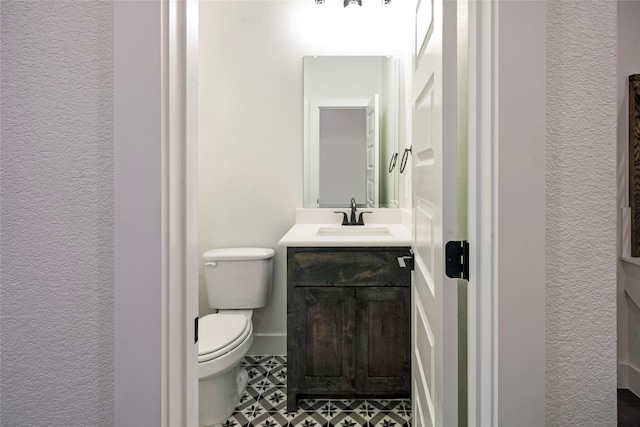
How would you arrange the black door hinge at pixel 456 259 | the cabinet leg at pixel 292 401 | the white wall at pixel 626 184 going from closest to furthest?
the black door hinge at pixel 456 259 → the cabinet leg at pixel 292 401 → the white wall at pixel 626 184

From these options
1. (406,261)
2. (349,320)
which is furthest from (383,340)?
(406,261)

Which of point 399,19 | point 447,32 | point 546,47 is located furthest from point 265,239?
point 546,47

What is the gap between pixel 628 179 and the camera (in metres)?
2.29

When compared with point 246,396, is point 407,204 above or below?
above

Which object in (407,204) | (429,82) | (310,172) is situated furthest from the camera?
(310,172)

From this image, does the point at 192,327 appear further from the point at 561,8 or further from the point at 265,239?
the point at 265,239

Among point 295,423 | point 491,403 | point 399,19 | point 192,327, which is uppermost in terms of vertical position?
point 399,19

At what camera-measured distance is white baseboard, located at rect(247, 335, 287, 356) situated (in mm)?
2938

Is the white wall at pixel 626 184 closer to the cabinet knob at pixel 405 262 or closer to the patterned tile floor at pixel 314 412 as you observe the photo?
the patterned tile floor at pixel 314 412

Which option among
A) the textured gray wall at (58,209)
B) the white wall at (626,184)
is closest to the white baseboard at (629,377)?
the white wall at (626,184)

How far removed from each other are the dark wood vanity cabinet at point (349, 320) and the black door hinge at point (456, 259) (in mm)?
1221

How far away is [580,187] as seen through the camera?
77 cm

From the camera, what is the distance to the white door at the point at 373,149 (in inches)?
111

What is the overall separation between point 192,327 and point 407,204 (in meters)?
2.01
